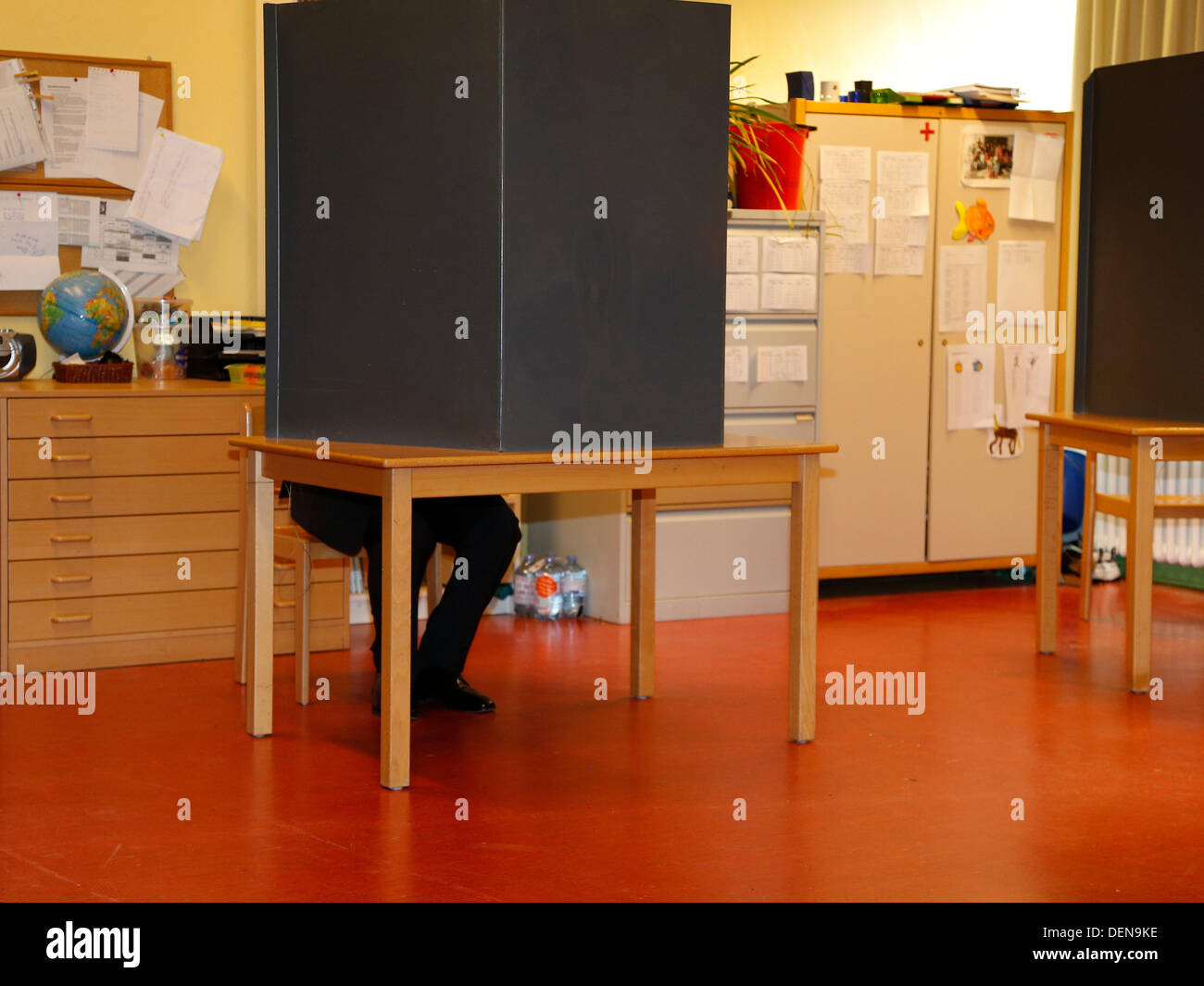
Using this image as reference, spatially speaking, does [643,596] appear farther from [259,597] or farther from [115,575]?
[115,575]

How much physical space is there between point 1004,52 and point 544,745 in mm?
3954

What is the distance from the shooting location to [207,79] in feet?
14.5

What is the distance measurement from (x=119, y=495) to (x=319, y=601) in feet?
2.00

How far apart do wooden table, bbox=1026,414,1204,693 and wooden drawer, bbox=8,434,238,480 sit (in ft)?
7.33

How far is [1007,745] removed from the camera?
3.20m

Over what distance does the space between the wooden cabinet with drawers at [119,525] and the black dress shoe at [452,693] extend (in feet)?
1.85

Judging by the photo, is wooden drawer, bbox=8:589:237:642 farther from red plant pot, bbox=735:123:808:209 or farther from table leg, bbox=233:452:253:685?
red plant pot, bbox=735:123:808:209

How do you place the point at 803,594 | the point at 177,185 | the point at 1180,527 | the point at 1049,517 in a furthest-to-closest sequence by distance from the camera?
the point at 1180,527 → the point at 177,185 → the point at 1049,517 → the point at 803,594

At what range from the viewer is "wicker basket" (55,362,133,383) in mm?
3889

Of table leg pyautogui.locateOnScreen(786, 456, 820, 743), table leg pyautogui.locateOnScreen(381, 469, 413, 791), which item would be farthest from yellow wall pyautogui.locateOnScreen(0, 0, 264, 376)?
table leg pyautogui.locateOnScreen(786, 456, 820, 743)

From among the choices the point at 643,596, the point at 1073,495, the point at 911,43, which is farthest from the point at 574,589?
the point at 911,43

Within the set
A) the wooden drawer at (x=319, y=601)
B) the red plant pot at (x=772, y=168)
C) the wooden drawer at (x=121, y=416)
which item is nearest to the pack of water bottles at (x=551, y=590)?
the wooden drawer at (x=319, y=601)

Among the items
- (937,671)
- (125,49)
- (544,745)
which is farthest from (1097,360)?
(125,49)
